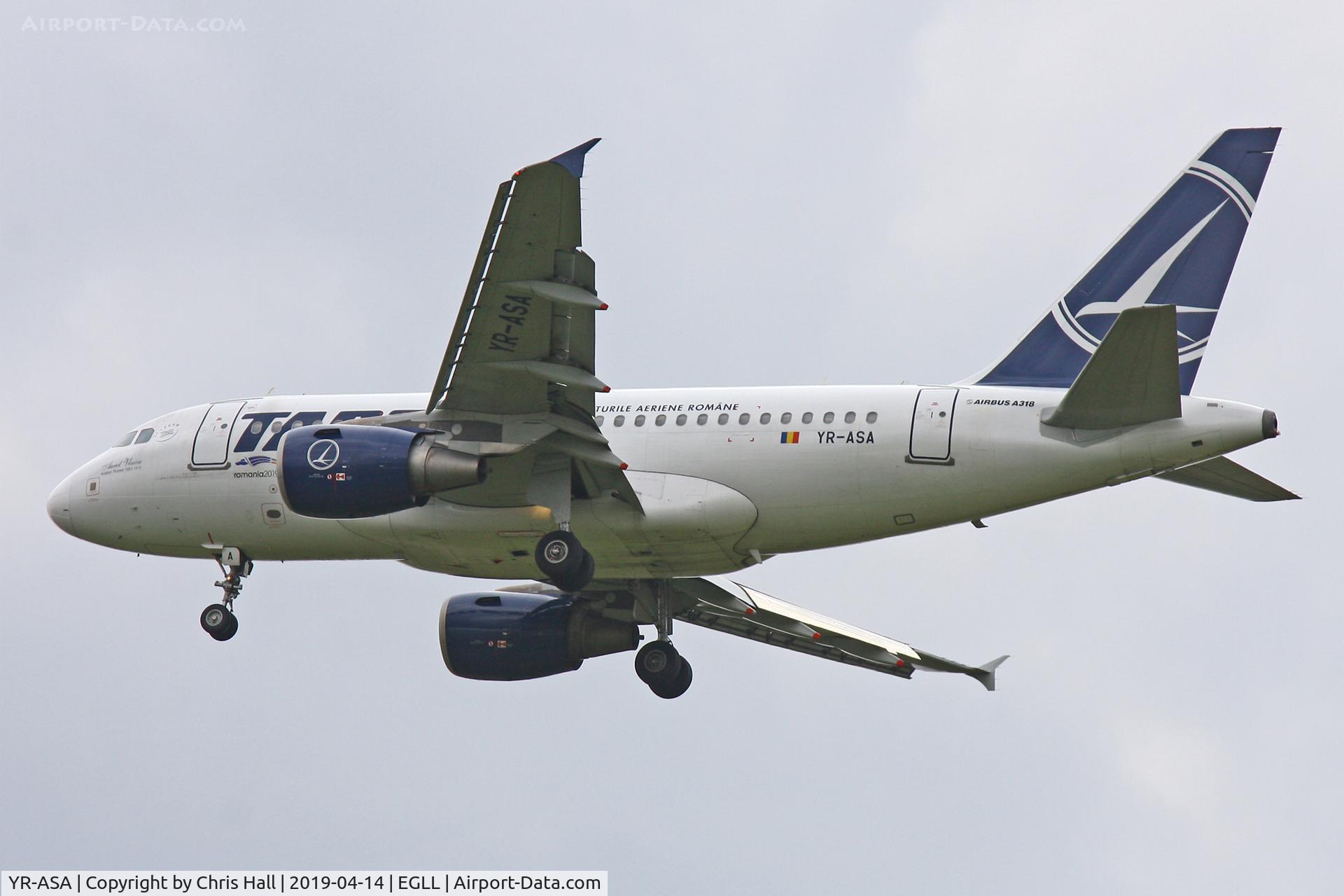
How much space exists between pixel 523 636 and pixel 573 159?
Result: 10.6 meters

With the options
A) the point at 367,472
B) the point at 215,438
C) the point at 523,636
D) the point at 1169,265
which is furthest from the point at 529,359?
the point at 1169,265

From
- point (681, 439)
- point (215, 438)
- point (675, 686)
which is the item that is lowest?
point (675, 686)

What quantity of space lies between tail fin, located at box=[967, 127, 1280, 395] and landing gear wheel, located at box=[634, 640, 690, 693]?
695 cm

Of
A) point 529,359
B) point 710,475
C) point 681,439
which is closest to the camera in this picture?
point 529,359

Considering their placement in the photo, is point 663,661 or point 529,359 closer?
point 529,359

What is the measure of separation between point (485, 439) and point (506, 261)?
3.13 m

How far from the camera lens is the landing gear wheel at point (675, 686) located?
90.5ft

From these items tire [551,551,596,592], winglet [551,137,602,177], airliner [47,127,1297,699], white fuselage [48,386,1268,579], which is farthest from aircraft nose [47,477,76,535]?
winglet [551,137,602,177]

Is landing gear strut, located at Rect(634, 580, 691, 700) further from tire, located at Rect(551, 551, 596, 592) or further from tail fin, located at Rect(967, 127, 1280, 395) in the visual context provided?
tail fin, located at Rect(967, 127, 1280, 395)

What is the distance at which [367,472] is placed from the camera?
22.9m

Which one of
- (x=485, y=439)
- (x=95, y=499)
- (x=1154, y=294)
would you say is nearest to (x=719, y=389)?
(x=485, y=439)

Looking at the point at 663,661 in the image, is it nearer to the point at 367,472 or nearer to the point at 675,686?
the point at 675,686

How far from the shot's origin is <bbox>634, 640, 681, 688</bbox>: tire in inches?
1085

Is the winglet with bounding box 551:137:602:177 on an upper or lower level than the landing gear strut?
upper
